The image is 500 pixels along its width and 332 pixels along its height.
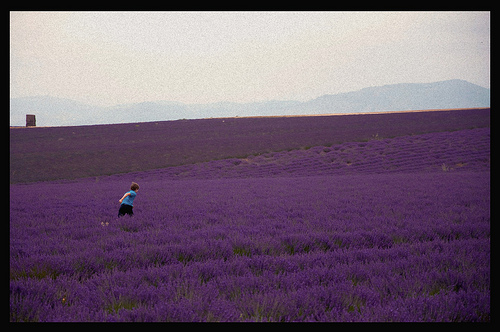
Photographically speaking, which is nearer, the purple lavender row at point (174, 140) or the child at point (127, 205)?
the child at point (127, 205)

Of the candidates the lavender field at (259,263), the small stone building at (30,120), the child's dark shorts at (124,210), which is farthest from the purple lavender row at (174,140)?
the small stone building at (30,120)

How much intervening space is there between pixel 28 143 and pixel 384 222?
3988 cm

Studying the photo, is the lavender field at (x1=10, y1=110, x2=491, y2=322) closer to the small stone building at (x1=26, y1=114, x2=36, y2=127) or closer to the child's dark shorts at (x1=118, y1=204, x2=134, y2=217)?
the child's dark shorts at (x1=118, y1=204, x2=134, y2=217)

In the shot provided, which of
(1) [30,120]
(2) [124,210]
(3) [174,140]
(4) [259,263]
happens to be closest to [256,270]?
(4) [259,263]

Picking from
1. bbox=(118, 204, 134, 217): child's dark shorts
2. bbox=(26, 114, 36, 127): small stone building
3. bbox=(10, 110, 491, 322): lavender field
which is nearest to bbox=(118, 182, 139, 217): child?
bbox=(118, 204, 134, 217): child's dark shorts

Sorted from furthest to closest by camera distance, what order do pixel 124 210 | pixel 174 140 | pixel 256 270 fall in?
pixel 174 140 < pixel 124 210 < pixel 256 270

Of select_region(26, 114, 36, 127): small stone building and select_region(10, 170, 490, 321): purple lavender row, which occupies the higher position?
select_region(26, 114, 36, 127): small stone building

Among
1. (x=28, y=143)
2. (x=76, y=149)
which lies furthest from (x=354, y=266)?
(x=28, y=143)

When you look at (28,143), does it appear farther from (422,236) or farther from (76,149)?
(422,236)

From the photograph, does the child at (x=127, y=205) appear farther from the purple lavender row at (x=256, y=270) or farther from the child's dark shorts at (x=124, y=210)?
the purple lavender row at (x=256, y=270)

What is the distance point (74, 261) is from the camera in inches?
126

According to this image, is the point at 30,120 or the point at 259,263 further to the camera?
the point at 30,120

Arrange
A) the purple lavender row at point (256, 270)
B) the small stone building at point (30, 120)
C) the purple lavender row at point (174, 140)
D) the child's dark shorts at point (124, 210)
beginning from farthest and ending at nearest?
the small stone building at point (30, 120)
the purple lavender row at point (174, 140)
the child's dark shorts at point (124, 210)
the purple lavender row at point (256, 270)

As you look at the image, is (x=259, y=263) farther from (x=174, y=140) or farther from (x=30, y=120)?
(x=30, y=120)
